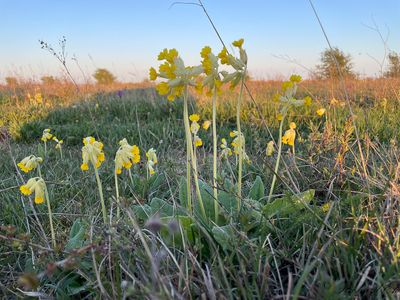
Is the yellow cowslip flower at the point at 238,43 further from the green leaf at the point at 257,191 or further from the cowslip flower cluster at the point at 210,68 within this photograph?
the green leaf at the point at 257,191

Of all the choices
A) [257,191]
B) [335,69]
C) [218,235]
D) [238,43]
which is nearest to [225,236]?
[218,235]

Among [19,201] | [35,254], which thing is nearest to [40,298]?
[35,254]

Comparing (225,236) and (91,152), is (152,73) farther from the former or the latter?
(225,236)

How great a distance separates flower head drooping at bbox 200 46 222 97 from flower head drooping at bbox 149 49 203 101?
0.04 meters

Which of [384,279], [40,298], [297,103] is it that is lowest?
[40,298]

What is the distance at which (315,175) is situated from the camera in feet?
7.39

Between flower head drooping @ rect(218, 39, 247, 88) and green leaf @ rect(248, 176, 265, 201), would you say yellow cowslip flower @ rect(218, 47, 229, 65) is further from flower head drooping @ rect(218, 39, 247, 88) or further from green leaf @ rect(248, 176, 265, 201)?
green leaf @ rect(248, 176, 265, 201)

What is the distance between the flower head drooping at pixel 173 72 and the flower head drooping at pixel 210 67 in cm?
4

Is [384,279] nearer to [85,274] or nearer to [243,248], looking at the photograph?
[243,248]

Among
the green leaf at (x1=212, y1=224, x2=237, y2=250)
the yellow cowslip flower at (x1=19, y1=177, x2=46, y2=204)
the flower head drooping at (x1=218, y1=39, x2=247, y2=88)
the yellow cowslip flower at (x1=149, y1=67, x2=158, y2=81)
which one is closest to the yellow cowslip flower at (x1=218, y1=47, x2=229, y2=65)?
the flower head drooping at (x1=218, y1=39, x2=247, y2=88)

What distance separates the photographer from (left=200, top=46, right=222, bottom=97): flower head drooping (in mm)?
1370

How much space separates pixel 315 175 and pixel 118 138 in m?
2.45

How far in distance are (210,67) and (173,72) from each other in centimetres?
13

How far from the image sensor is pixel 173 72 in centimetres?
132
